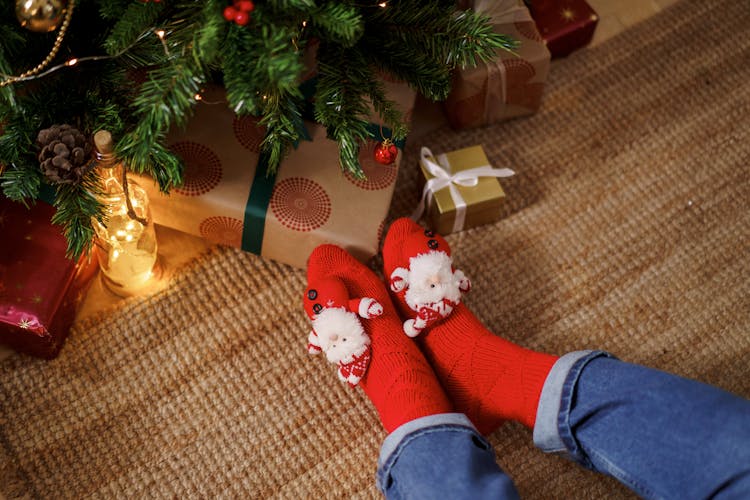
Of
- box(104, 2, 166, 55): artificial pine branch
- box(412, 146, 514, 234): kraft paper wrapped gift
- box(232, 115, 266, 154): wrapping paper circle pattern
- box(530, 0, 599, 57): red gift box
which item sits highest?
box(104, 2, 166, 55): artificial pine branch

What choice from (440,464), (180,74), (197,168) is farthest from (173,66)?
(440,464)

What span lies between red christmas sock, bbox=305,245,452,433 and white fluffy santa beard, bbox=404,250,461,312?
5 cm

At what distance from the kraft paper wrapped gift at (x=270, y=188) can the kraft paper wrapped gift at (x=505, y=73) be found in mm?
185

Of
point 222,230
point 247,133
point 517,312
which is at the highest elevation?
point 247,133

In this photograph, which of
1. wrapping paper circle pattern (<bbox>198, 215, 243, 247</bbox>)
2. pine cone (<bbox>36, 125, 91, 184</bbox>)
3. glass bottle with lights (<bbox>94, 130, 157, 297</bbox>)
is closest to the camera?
pine cone (<bbox>36, 125, 91, 184</bbox>)

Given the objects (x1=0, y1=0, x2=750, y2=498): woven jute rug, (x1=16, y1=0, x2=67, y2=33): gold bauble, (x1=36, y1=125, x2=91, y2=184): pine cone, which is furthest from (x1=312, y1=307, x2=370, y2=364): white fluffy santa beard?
(x1=16, y1=0, x2=67, y2=33): gold bauble

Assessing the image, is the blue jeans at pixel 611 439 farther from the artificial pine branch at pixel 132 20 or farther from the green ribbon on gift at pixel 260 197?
the artificial pine branch at pixel 132 20

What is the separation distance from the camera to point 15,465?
913 millimetres

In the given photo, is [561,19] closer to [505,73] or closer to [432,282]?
[505,73]

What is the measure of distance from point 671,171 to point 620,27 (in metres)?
0.28

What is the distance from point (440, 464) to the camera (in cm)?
75

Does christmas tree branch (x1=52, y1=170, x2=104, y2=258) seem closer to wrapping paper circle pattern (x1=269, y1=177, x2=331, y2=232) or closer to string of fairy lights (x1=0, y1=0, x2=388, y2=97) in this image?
string of fairy lights (x1=0, y1=0, x2=388, y2=97)

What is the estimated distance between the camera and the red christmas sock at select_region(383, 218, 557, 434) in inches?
33.3

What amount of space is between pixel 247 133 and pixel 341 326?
0.30 m
